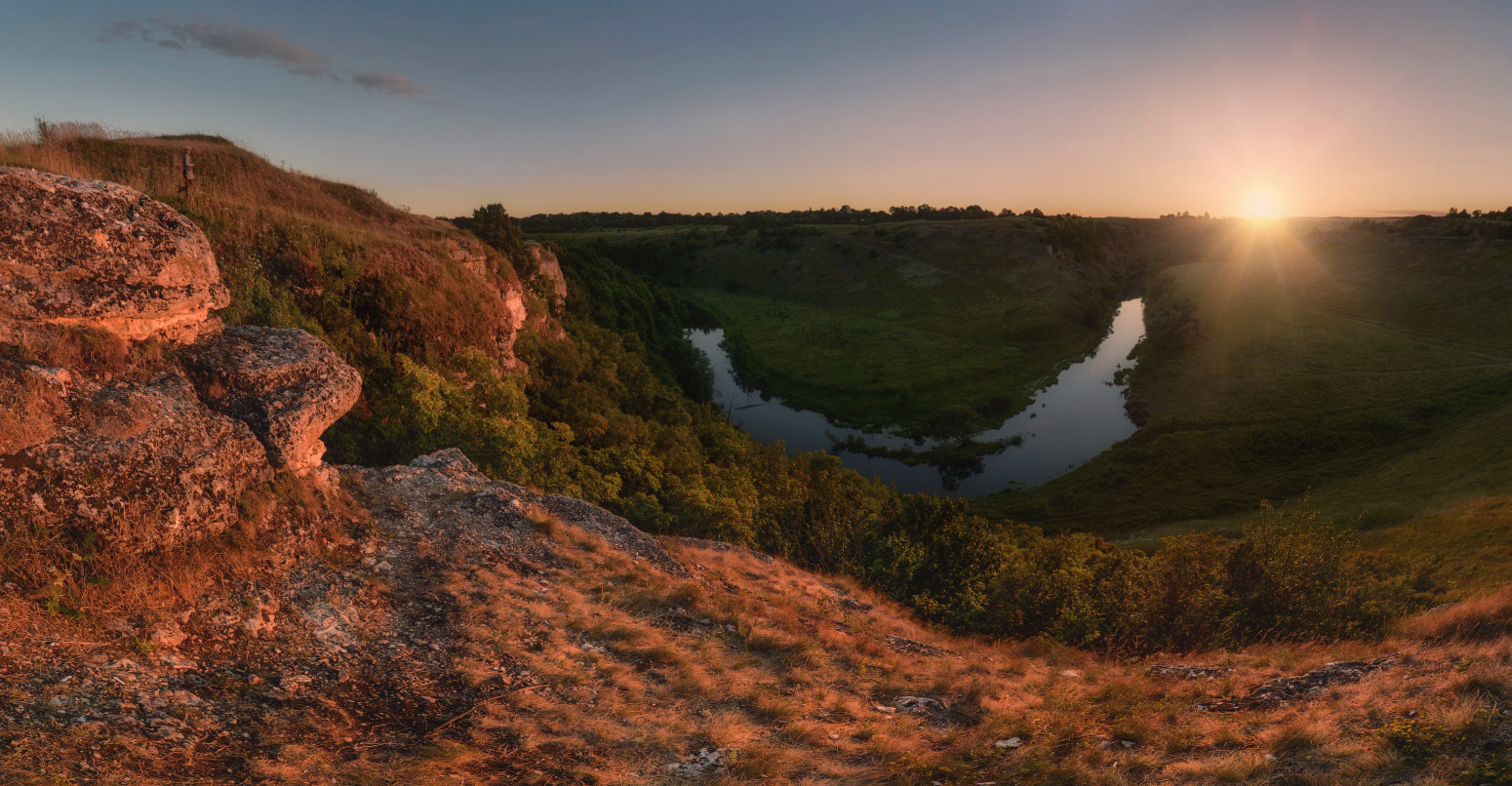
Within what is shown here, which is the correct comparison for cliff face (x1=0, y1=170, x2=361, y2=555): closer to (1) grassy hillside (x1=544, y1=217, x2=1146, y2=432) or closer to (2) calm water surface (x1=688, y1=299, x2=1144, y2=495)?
(2) calm water surface (x1=688, y1=299, x2=1144, y2=495)

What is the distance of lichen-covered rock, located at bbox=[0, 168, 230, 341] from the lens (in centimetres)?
971

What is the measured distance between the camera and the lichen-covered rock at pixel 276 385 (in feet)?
37.5

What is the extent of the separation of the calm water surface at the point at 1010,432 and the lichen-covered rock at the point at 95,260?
41668 mm

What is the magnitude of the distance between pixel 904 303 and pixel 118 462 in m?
96.6

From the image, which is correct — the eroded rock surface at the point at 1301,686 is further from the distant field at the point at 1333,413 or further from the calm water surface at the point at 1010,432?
the calm water surface at the point at 1010,432

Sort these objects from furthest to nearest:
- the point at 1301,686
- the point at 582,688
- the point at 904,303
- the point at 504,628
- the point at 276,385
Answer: the point at 904,303 < the point at 276,385 < the point at 1301,686 < the point at 504,628 < the point at 582,688

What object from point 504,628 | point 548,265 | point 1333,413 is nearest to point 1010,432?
point 1333,413

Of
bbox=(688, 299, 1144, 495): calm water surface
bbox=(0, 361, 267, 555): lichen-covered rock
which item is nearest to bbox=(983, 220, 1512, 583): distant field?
bbox=(688, 299, 1144, 495): calm water surface

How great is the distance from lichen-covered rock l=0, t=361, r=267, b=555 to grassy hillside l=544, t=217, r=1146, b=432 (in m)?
51.9

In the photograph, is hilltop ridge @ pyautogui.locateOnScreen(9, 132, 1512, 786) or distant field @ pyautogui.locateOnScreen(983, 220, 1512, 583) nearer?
hilltop ridge @ pyautogui.locateOnScreen(9, 132, 1512, 786)

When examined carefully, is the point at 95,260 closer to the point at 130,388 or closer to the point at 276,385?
the point at 130,388

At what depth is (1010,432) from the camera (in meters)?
57.1

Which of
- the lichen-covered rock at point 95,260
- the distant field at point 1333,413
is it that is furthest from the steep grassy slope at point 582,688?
the distant field at point 1333,413

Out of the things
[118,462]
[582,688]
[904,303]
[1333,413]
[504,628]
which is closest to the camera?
[118,462]
